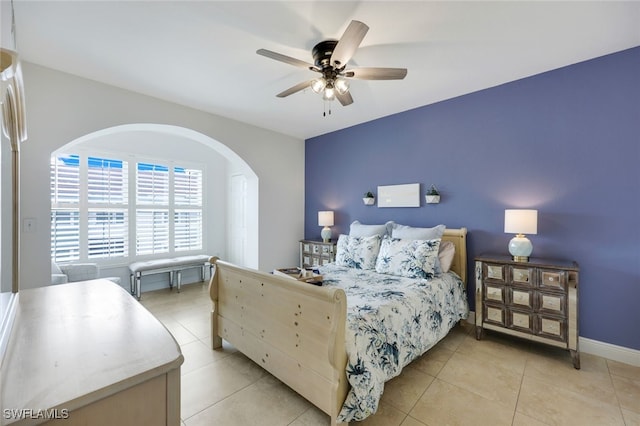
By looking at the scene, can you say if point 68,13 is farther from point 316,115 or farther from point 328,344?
point 328,344

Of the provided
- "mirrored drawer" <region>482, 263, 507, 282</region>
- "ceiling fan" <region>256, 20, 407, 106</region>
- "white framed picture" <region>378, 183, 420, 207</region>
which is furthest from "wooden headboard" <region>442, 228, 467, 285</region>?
"ceiling fan" <region>256, 20, 407, 106</region>

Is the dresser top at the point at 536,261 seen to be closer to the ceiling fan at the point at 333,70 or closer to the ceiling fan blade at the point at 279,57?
the ceiling fan at the point at 333,70

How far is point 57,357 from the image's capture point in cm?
78

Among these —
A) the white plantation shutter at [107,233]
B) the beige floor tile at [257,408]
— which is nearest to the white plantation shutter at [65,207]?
the white plantation shutter at [107,233]

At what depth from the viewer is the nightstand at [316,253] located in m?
4.21

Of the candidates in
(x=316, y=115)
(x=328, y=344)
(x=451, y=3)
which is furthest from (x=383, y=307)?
(x=316, y=115)

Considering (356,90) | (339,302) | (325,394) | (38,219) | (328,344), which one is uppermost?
(356,90)

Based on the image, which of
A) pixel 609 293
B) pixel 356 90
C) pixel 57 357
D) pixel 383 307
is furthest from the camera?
pixel 356 90

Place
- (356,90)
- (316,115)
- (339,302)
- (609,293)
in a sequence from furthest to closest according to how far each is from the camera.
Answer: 1. (316,115)
2. (356,90)
3. (609,293)
4. (339,302)

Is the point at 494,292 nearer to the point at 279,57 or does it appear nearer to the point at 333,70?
the point at 333,70

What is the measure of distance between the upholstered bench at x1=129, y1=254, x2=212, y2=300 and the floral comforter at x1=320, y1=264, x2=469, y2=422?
2725mm

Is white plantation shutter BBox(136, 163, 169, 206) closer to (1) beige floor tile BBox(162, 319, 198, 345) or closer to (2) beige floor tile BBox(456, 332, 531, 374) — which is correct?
(1) beige floor tile BBox(162, 319, 198, 345)

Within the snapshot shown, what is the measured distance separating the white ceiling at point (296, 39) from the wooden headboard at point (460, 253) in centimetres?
167

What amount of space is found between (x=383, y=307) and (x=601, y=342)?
7.41 ft
